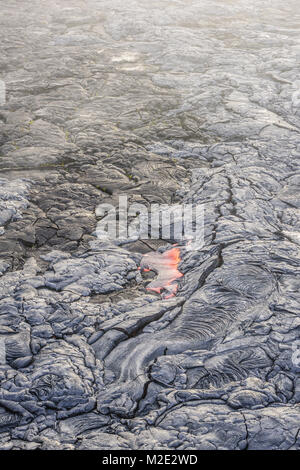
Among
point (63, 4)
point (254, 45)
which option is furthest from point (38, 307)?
point (63, 4)

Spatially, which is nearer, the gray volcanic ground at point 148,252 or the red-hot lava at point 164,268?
the gray volcanic ground at point 148,252

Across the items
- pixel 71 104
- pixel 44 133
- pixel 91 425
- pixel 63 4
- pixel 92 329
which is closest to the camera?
pixel 91 425

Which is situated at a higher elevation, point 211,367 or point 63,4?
point 63,4

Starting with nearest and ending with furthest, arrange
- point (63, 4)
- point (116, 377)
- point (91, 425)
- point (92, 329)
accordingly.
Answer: point (91, 425)
point (116, 377)
point (92, 329)
point (63, 4)
